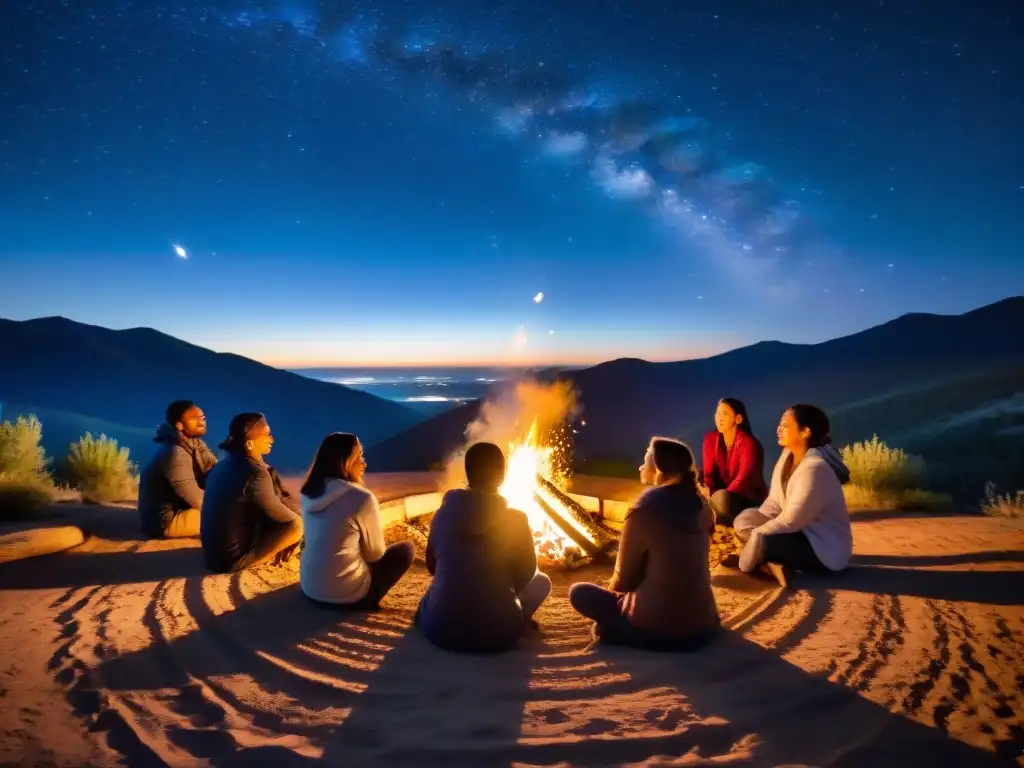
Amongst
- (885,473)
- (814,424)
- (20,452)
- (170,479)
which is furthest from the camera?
(885,473)

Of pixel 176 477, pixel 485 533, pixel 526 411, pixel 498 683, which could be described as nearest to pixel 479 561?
pixel 485 533

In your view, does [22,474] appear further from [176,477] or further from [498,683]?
[498,683]

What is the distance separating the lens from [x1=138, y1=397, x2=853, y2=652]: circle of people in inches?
152

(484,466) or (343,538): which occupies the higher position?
(484,466)

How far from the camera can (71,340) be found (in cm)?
4884

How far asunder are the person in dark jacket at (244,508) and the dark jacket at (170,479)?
849mm

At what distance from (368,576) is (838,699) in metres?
3.33

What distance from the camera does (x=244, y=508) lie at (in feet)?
18.2

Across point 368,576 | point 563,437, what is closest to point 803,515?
point 368,576

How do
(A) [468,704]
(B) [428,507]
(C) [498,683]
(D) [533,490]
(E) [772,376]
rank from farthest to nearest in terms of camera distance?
(E) [772,376]
(B) [428,507]
(D) [533,490]
(C) [498,683]
(A) [468,704]

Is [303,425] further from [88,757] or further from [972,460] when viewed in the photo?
[88,757]

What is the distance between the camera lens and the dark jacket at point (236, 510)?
5379 millimetres

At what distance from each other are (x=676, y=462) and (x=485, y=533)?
129 centimetres

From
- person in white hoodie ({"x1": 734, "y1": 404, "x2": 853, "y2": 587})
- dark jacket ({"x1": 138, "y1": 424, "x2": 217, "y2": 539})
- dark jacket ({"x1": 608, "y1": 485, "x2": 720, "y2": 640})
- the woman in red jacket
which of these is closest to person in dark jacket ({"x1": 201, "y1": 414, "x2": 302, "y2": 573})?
dark jacket ({"x1": 138, "y1": 424, "x2": 217, "y2": 539})
